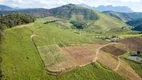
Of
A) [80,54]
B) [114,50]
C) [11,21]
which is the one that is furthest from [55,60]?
[114,50]

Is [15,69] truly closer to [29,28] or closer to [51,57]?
[51,57]

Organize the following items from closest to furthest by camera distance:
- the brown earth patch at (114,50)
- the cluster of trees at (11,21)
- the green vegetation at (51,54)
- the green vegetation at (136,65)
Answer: the green vegetation at (51,54) < the green vegetation at (136,65) < the cluster of trees at (11,21) < the brown earth patch at (114,50)

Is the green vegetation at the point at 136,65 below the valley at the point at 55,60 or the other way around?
below

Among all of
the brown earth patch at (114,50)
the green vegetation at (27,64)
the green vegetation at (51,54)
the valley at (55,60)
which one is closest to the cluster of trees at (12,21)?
the valley at (55,60)

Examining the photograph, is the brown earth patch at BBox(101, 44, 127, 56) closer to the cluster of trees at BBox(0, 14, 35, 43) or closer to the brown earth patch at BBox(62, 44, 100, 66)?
the brown earth patch at BBox(62, 44, 100, 66)

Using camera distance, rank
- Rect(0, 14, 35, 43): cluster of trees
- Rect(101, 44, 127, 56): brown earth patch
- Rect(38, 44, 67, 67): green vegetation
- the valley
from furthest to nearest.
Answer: Rect(101, 44, 127, 56): brown earth patch
Rect(0, 14, 35, 43): cluster of trees
Rect(38, 44, 67, 67): green vegetation
the valley

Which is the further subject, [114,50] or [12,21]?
[114,50]

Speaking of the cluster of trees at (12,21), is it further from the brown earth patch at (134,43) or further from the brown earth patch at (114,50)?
the brown earth patch at (134,43)

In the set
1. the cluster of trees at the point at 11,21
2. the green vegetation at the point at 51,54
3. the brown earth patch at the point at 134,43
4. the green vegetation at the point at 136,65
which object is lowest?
the green vegetation at the point at 136,65

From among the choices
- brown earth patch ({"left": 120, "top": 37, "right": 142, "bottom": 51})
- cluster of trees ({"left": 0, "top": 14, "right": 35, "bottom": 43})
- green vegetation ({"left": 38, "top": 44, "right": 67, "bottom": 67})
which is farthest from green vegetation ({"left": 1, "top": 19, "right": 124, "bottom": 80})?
brown earth patch ({"left": 120, "top": 37, "right": 142, "bottom": 51})

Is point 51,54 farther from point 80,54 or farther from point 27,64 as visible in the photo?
point 27,64

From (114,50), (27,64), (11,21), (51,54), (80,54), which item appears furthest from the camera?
(114,50)

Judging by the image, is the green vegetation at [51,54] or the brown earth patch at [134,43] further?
the brown earth patch at [134,43]
